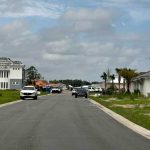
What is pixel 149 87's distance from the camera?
78125mm

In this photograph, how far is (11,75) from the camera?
557ft

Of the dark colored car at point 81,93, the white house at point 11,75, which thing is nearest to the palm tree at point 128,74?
the dark colored car at point 81,93

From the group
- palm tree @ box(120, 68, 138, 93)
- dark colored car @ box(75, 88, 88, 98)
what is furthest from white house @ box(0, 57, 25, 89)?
dark colored car @ box(75, 88, 88, 98)

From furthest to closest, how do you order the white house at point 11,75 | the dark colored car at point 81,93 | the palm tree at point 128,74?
the white house at point 11,75
the palm tree at point 128,74
the dark colored car at point 81,93

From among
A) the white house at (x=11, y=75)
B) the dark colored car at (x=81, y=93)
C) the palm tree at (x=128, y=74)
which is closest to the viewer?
the dark colored car at (x=81, y=93)

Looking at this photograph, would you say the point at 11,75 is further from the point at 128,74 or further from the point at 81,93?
the point at 81,93

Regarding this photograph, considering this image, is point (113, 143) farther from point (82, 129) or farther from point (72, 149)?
point (82, 129)

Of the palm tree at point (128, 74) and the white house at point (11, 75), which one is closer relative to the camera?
the palm tree at point (128, 74)

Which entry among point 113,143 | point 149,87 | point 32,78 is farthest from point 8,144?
point 32,78

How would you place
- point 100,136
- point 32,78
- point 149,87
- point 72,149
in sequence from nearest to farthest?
point 72,149
point 100,136
point 149,87
point 32,78

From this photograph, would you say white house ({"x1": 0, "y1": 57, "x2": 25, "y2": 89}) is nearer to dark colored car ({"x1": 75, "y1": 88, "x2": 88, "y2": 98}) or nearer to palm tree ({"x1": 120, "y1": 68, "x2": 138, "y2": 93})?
palm tree ({"x1": 120, "y1": 68, "x2": 138, "y2": 93})

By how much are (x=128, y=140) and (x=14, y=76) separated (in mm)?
152933

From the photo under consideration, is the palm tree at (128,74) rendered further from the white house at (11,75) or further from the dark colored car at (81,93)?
the white house at (11,75)

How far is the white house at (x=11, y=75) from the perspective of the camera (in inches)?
6591
